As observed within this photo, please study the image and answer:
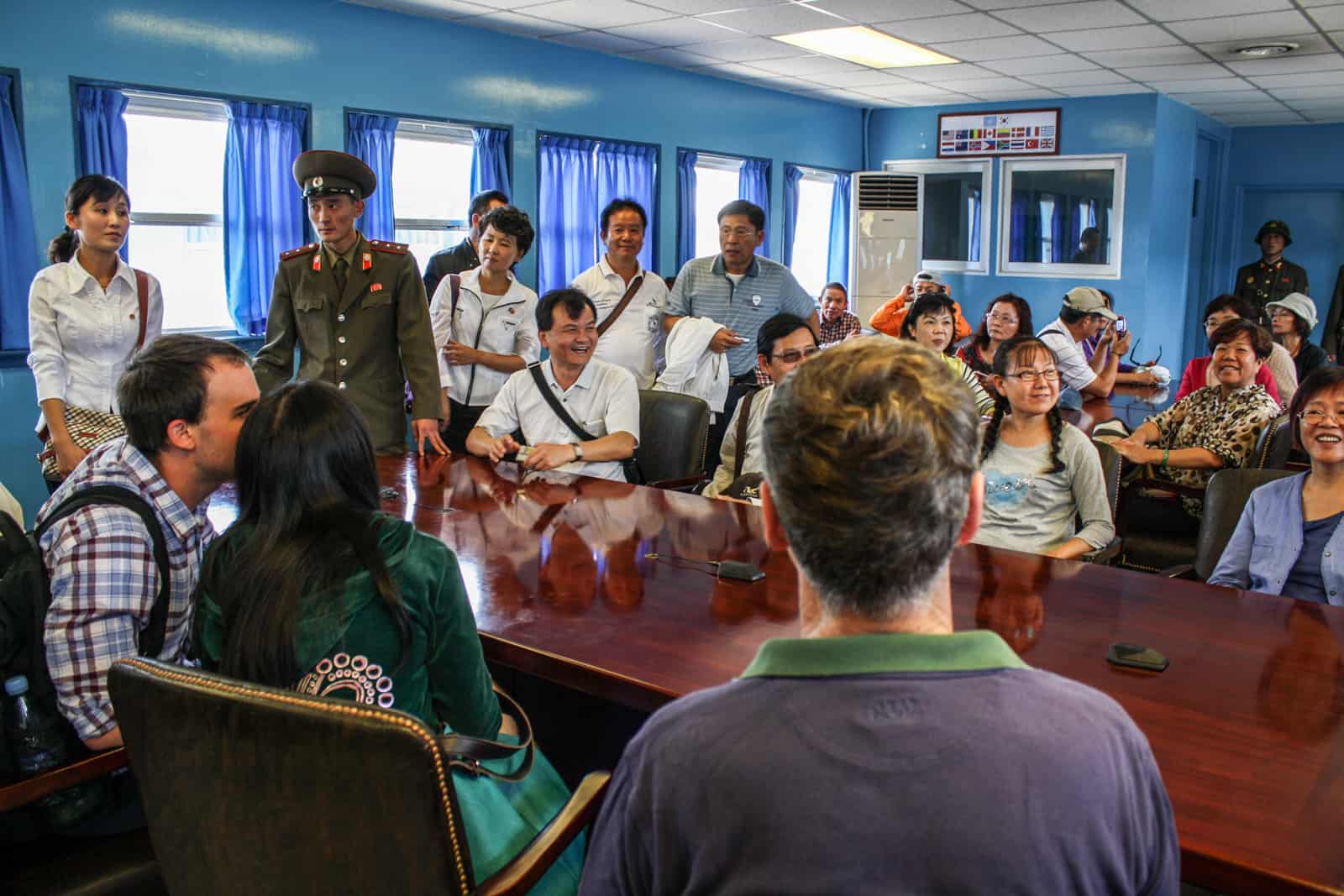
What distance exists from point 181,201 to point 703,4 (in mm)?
2824

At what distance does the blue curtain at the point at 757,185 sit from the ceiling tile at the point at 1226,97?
11.2 feet

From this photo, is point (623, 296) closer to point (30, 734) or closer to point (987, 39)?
point (30, 734)

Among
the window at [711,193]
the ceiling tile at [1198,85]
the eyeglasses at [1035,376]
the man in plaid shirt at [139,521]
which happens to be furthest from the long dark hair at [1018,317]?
the man in plaid shirt at [139,521]

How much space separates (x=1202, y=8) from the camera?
5.58m

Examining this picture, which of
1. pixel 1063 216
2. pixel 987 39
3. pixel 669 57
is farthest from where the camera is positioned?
pixel 1063 216

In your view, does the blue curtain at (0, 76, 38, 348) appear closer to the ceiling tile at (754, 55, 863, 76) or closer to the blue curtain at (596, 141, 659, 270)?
the blue curtain at (596, 141, 659, 270)

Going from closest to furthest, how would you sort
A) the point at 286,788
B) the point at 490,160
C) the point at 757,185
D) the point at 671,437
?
1. the point at 286,788
2. the point at 671,437
3. the point at 490,160
4. the point at 757,185

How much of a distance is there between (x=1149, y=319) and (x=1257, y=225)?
10.7 feet

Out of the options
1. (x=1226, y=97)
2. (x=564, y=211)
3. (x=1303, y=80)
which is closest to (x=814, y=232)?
(x=564, y=211)

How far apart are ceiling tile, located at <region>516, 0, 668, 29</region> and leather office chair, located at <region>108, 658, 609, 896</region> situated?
5032 millimetres

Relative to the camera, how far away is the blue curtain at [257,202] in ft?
16.9

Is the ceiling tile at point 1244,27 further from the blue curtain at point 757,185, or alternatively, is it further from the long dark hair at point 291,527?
the long dark hair at point 291,527

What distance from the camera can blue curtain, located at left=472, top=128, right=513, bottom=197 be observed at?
6.30m

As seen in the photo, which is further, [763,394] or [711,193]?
[711,193]
